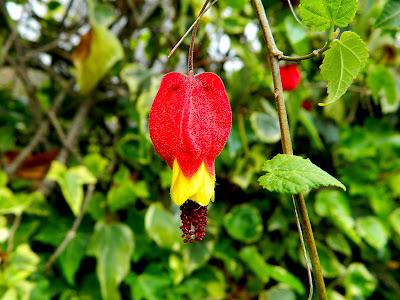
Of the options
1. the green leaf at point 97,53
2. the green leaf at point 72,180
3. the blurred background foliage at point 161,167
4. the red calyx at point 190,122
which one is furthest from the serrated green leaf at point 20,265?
the red calyx at point 190,122

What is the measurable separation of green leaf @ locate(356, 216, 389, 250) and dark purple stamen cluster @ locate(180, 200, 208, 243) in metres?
0.81

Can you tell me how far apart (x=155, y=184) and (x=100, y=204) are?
12 cm

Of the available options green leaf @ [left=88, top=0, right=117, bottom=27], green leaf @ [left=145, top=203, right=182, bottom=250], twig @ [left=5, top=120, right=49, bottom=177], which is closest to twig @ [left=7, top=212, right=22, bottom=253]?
twig @ [left=5, top=120, right=49, bottom=177]

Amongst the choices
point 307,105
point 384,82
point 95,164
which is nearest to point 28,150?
point 95,164

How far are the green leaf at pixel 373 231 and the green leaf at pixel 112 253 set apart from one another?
1.65ft

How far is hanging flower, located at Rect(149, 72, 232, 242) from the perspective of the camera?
1.23 ft

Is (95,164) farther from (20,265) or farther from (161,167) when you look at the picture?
(20,265)

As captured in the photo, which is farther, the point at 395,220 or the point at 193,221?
the point at 395,220

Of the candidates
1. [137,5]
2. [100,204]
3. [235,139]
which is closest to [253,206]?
[235,139]

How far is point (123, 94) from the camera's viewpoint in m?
1.12

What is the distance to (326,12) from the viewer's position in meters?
0.37

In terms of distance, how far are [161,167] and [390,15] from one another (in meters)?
0.58

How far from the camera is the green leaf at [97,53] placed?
0.95m

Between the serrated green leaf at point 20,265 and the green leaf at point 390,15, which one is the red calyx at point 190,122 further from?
the serrated green leaf at point 20,265
